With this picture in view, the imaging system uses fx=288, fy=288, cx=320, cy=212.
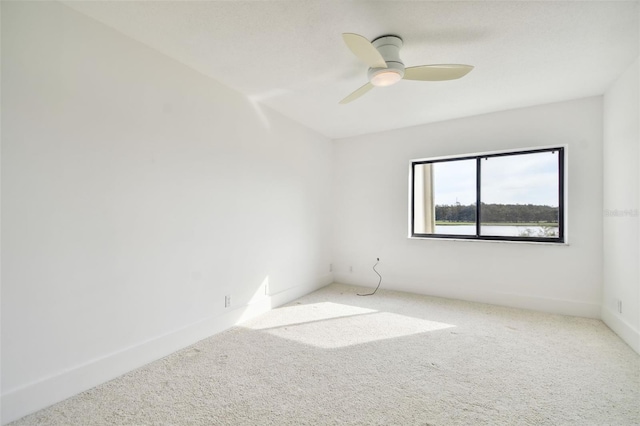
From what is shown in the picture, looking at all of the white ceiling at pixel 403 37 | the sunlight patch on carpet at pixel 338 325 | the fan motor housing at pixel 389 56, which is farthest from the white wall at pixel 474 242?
the fan motor housing at pixel 389 56

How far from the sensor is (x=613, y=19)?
188 cm

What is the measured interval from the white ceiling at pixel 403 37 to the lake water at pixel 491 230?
58.7 inches

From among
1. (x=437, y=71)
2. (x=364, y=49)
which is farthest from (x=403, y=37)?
(x=364, y=49)

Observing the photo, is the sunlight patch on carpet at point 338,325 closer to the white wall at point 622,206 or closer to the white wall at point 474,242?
the white wall at point 474,242

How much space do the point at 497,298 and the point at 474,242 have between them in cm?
72

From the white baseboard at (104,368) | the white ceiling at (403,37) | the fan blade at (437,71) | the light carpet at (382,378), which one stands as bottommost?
the light carpet at (382,378)

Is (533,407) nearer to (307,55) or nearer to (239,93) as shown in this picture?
(307,55)

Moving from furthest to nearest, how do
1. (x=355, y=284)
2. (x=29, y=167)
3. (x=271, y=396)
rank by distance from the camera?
1. (x=355, y=284)
2. (x=271, y=396)
3. (x=29, y=167)

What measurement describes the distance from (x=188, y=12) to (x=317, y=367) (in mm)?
2565

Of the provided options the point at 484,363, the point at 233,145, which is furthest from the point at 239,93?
the point at 484,363

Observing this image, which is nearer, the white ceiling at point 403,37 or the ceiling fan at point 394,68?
the white ceiling at point 403,37

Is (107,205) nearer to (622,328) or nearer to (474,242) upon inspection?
(474,242)

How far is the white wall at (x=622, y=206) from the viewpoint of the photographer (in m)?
2.40

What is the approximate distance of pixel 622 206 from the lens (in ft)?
8.66
